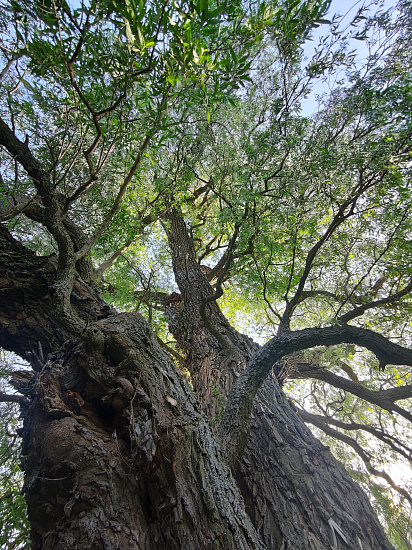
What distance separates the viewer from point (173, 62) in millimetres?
2240

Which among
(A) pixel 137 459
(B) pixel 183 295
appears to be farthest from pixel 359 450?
(A) pixel 137 459

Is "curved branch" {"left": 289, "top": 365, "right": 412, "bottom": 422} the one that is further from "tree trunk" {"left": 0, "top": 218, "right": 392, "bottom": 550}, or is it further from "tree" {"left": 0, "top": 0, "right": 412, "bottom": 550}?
"tree trunk" {"left": 0, "top": 218, "right": 392, "bottom": 550}

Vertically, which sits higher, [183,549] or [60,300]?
[60,300]

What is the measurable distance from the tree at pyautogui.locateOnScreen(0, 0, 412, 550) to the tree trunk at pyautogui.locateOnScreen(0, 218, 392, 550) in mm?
12

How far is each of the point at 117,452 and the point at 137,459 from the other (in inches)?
6.1

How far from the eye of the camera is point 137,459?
1.91m

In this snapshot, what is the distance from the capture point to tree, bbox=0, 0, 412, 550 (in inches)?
73.2

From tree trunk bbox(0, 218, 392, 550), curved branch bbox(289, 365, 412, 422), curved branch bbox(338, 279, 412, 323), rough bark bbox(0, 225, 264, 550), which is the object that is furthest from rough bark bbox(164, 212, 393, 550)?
curved branch bbox(289, 365, 412, 422)

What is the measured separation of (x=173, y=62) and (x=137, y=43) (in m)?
0.38

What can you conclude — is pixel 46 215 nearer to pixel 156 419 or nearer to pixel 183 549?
pixel 156 419

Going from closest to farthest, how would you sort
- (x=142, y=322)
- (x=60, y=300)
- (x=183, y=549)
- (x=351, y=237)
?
(x=183, y=549), (x=60, y=300), (x=142, y=322), (x=351, y=237)

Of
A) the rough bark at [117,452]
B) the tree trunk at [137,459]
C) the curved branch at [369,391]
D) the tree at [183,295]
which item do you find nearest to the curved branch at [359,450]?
the curved branch at [369,391]

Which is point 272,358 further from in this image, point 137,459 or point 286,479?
point 137,459

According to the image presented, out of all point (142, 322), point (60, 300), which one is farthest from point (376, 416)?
point (60, 300)
